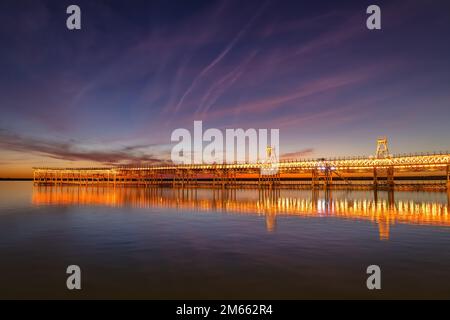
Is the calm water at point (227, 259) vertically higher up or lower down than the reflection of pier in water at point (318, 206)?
higher up

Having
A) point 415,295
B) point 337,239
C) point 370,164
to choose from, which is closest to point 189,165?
point 370,164

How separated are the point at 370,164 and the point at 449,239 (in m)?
74.9

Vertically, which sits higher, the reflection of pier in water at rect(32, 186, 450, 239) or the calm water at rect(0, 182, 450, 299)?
the calm water at rect(0, 182, 450, 299)

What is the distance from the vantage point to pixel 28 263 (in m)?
14.4

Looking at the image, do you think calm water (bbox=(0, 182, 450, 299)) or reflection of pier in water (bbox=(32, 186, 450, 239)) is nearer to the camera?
calm water (bbox=(0, 182, 450, 299))

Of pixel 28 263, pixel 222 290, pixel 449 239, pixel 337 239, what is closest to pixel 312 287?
pixel 222 290

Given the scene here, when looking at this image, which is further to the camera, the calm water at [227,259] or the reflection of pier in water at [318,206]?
the reflection of pier in water at [318,206]

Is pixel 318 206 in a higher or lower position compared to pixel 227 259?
lower

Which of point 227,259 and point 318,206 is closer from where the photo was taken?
point 227,259

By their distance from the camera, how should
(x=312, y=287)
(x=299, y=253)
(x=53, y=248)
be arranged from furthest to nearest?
(x=53, y=248) → (x=299, y=253) → (x=312, y=287)
